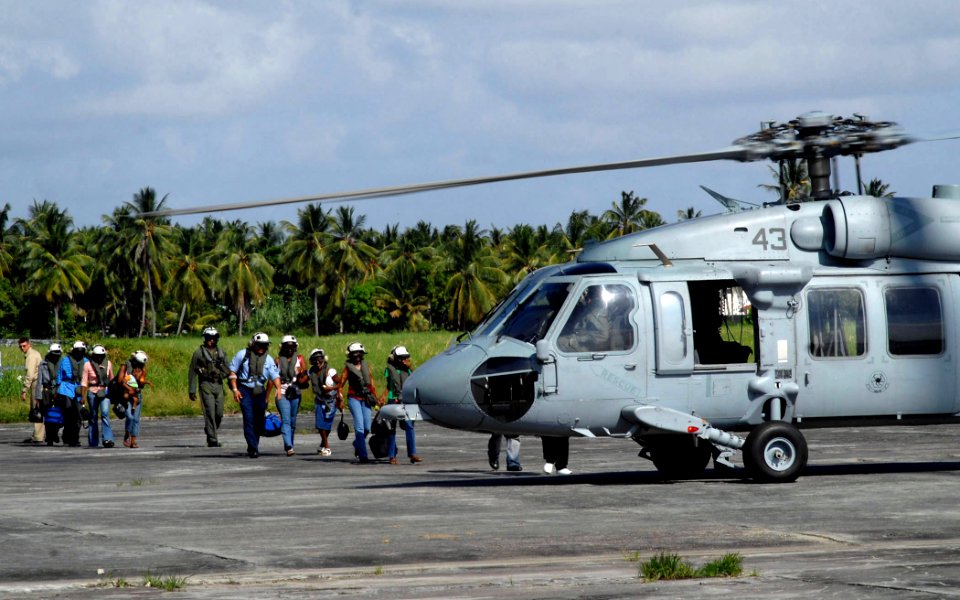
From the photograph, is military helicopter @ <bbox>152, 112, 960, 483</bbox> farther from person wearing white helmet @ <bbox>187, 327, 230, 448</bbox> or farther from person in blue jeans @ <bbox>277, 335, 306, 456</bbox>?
person wearing white helmet @ <bbox>187, 327, 230, 448</bbox>

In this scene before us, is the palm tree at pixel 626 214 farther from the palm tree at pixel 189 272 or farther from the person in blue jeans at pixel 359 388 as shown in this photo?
the person in blue jeans at pixel 359 388

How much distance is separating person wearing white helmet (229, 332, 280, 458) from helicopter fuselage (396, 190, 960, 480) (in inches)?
247

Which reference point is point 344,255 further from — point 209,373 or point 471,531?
point 471,531

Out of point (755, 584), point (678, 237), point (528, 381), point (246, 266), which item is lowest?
point (755, 584)

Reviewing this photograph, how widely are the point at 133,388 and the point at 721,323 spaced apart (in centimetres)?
1194

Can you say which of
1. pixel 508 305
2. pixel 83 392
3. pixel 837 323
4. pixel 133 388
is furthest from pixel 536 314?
pixel 83 392

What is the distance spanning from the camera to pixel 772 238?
1437cm

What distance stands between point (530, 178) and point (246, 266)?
9065cm

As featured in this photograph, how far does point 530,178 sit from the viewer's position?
42.5 ft

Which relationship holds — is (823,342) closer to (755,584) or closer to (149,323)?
(755,584)

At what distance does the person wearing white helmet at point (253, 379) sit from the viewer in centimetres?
1984

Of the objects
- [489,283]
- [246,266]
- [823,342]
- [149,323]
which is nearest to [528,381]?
[823,342]

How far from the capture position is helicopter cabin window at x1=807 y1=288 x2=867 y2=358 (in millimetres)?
14336

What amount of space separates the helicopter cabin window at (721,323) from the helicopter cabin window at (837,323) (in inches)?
27.5
